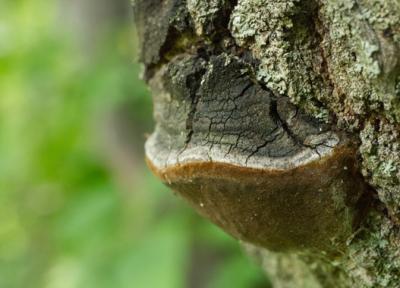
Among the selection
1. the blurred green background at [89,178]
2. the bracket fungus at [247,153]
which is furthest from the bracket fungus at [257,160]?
the blurred green background at [89,178]

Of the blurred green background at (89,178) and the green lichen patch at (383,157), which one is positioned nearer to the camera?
the green lichen patch at (383,157)

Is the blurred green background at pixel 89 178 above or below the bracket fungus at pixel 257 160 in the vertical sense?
below

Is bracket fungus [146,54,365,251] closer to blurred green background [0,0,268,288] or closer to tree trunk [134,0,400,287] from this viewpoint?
tree trunk [134,0,400,287]

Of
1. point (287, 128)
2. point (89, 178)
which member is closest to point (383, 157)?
point (287, 128)

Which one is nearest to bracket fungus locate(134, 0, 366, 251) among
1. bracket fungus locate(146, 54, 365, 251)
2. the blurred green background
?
bracket fungus locate(146, 54, 365, 251)

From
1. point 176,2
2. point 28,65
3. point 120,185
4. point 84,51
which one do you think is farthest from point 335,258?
point 84,51

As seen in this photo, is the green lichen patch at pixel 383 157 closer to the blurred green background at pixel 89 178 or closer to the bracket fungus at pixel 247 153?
the bracket fungus at pixel 247 153
